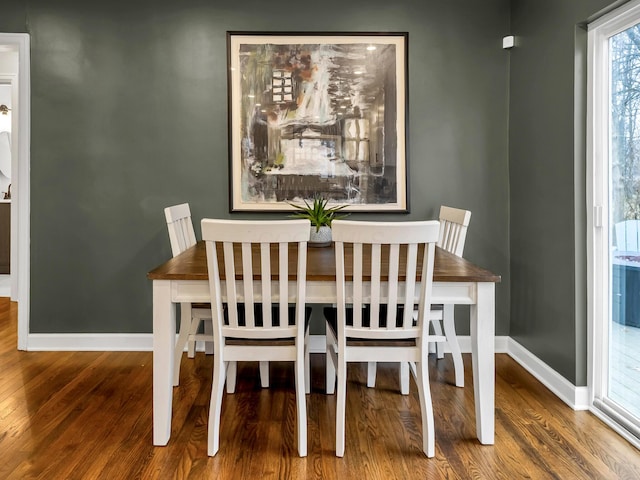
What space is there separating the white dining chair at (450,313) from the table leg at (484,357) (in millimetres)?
526

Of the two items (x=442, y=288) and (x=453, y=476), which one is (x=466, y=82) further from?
(x=453, y=476)

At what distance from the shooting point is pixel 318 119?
140 inches

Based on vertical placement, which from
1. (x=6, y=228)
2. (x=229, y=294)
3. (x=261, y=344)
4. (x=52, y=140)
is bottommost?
(x=261, y=344)

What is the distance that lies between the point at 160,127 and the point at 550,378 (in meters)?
2.88

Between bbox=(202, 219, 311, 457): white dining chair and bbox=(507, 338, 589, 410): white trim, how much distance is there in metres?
1.43

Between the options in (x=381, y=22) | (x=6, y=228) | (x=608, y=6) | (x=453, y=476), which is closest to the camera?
(x=453, y=476)

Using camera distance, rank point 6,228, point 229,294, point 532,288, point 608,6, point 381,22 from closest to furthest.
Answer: point 229,294 → point 608,6 → point 532,288 → point 381,22 → point 6,228

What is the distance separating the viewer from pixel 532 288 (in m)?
3.23

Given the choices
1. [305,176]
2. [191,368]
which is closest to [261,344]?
[191,368]

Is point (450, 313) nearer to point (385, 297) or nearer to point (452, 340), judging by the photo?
point (452, 340)

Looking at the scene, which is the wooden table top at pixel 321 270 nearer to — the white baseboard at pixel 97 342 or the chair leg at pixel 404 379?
the chair leg at pixel 404 379

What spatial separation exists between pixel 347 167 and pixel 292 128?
0.46 metres

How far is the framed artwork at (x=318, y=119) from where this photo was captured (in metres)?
3.54

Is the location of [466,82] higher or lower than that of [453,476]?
higher
